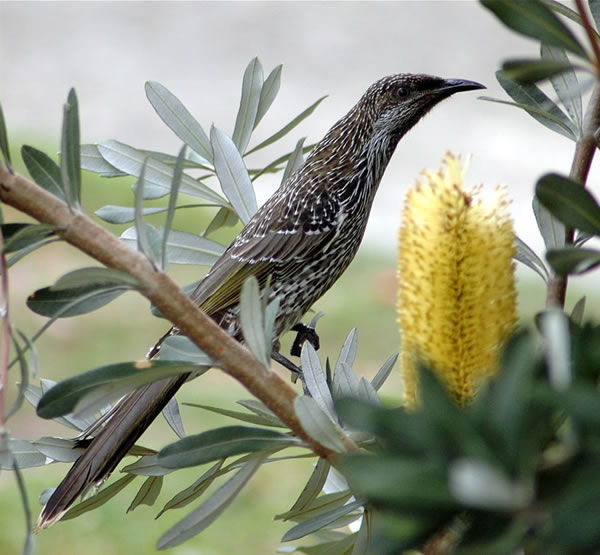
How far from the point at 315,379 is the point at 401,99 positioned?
1.30 meters

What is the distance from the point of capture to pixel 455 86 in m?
1.85

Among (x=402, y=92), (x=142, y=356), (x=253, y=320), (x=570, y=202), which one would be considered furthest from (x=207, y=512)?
(x=142, y=356)

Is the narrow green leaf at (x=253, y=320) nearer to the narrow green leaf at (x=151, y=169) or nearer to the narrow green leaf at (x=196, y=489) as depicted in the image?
the narrow green leaf at (x=196, y=489)

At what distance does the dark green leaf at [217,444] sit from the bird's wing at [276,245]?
1.06m

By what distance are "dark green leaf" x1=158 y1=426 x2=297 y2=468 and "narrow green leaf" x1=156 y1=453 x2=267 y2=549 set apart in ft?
0.13

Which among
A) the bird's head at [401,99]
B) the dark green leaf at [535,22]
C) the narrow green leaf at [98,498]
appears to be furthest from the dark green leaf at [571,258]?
the bird's head at [401,99]

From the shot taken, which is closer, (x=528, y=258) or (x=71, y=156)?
(x=71, y=156)

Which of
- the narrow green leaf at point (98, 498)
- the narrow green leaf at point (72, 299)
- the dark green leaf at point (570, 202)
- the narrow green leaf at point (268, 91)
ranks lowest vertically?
the narrow green leaf at point (98, 498)

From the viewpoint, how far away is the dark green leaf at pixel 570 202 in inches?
21.4

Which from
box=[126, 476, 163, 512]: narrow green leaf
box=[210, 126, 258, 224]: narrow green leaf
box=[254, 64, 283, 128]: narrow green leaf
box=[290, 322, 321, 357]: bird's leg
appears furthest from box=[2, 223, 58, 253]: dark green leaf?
box=[290, 322, 321, 357]: bird's leg

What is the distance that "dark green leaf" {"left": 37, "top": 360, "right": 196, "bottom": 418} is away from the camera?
618 mm

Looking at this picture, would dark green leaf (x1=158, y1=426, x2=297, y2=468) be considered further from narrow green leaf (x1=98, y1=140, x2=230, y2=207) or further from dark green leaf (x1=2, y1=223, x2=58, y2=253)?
narrow green leaf (x1=98, y1=140, x2=230, y2=207)

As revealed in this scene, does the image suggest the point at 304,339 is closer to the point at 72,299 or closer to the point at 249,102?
the point at 249,102

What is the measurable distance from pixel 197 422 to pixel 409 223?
3649 mm
